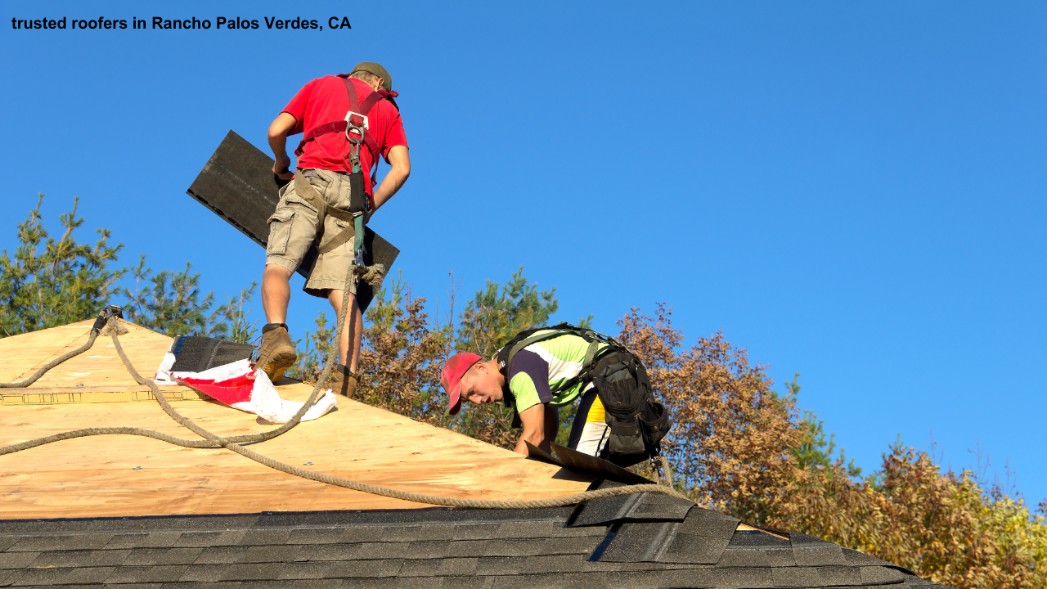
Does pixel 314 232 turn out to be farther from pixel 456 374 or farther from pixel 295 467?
pixel 295 467

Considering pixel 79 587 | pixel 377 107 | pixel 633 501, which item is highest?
pixel 377 107

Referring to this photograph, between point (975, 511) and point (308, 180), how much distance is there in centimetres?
840

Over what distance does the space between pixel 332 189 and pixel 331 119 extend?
52 cm

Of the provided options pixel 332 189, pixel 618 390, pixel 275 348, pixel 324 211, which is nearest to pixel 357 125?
pixel 332 189

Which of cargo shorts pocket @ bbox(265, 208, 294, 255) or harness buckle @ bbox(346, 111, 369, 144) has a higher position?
harness buckle @ bbox(346, 111, 369, 144)

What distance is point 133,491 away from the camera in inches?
198

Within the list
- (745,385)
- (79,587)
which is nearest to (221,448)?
(79,587)

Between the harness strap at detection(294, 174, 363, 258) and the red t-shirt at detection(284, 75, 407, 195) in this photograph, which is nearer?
the harness strap at detection(294, 174, 363, 258)

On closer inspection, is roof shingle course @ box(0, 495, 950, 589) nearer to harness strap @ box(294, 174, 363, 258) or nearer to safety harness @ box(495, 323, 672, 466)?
safety harness @ box(495, 323, 672, 466)

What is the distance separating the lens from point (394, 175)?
7.70 meters

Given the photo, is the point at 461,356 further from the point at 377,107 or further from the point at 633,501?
the point at 377,107

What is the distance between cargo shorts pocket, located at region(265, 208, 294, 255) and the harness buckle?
671 mm

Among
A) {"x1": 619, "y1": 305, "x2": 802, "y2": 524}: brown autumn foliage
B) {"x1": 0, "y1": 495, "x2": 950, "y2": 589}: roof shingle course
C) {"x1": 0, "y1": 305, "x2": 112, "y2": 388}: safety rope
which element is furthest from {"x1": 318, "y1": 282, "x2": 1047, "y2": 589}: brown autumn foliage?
{"x1": 0, "y1": 495, "x2": 950, "y2": 589}: roof shingle course

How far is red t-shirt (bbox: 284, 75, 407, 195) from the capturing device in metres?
7.40
